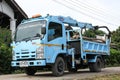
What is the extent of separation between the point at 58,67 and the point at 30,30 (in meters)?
2.20

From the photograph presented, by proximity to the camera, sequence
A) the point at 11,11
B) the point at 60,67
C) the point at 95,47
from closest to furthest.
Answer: the point at 60,67
the point at 95,47
the point at 11,11

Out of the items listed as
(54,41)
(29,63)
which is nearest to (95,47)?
(54,41)

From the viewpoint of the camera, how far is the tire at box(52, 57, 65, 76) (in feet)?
55.5

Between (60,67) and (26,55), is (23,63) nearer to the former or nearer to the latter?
(26,55)

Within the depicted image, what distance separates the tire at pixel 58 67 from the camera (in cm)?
1691

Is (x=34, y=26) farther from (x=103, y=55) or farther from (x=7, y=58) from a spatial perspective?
(x=103, y=55)

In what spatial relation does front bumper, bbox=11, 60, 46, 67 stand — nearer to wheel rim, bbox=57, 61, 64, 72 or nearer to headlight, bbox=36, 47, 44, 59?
headlight, bbox=36, 47, 44, 59

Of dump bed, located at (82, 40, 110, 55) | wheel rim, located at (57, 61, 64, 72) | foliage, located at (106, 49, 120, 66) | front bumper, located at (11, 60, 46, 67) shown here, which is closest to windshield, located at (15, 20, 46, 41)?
front bumper, located at (11, 60, 46, 67)

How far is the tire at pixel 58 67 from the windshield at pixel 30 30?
1.65 meters

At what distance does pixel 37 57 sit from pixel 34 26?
1551mm

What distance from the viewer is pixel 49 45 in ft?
54.4

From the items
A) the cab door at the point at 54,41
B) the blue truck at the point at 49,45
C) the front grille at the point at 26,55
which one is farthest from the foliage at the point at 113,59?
the front grille at the point at 26,55

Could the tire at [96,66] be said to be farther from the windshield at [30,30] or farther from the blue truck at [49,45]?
the windshield at [30,30]

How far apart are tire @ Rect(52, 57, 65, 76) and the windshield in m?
1.65
